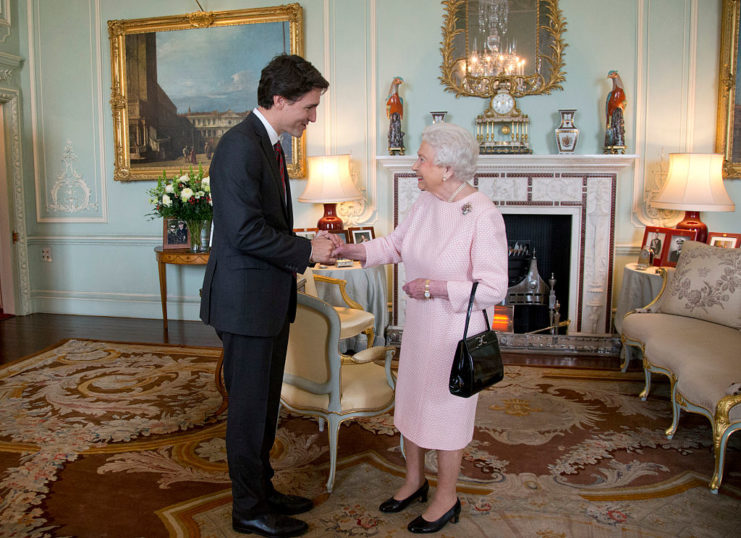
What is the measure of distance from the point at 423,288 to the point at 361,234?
3.42 meters

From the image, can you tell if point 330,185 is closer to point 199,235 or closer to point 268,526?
point 199,235

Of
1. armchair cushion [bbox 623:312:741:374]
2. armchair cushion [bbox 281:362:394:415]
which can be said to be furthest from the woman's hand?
armchair cushion [bbox 623:312:741:374]

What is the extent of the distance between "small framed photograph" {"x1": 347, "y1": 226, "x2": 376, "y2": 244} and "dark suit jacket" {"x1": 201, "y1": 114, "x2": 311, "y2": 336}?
3.29 metres

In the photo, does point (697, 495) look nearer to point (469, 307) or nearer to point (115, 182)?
point (469, 307)

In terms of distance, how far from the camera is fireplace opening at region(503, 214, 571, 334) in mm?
5684

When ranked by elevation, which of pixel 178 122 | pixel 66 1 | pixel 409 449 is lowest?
pixel 409 449

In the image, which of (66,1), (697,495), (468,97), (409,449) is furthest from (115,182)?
(697,495)

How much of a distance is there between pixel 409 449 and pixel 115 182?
16.9ft

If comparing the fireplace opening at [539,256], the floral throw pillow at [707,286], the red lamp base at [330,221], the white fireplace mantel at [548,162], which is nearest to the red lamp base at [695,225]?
the white fireplace mantel at [548,162]

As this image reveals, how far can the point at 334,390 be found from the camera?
2750 mm

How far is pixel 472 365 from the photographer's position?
2.18 metres

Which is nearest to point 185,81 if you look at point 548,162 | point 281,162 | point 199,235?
point 199,235

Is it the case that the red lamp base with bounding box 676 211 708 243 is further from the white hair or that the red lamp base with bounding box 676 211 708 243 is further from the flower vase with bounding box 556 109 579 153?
the white hair

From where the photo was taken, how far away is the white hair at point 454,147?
2.26 meters
